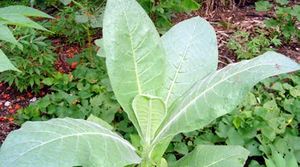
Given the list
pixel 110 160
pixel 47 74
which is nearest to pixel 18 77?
pixel 47 74

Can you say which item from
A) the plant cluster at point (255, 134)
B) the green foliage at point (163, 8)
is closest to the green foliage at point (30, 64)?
the green foliage at point (163, 8)

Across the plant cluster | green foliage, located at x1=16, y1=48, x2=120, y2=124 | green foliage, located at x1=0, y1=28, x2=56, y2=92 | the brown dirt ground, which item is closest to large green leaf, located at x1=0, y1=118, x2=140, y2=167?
the plant cluster

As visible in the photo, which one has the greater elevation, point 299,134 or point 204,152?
point 204,152

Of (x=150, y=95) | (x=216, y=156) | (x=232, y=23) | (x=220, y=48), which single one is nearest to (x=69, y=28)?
(x=220, y=48)

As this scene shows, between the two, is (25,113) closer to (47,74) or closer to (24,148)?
(47,74)

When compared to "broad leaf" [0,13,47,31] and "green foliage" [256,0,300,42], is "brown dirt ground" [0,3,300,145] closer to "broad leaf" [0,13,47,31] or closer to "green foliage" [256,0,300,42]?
"green foliage" [256,0,300,42]
